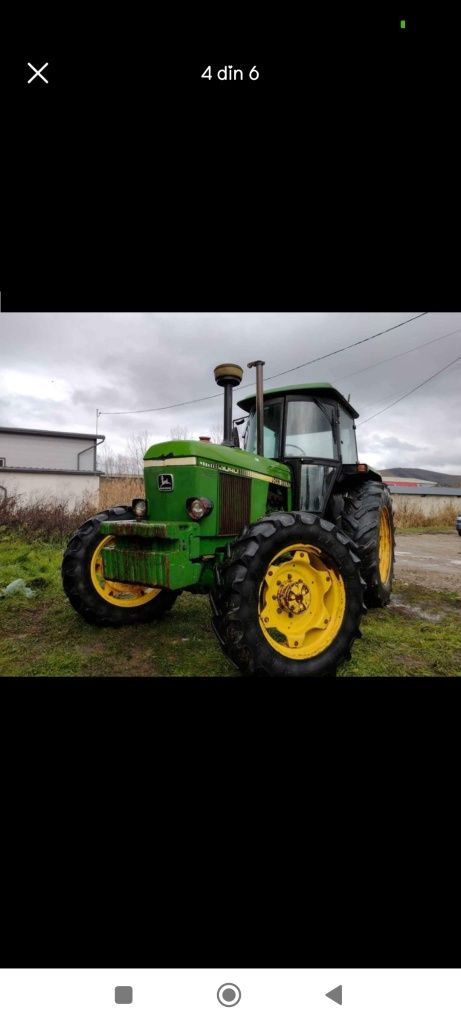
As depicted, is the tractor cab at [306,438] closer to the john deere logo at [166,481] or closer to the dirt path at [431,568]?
the john deere logo at [166,481]

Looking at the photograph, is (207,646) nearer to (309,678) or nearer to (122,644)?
(122,644)

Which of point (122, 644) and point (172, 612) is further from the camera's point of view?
point (172, 612)

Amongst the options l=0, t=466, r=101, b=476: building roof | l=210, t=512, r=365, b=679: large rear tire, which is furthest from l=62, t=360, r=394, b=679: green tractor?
l=0, t=466, r=101, b=476: building roof

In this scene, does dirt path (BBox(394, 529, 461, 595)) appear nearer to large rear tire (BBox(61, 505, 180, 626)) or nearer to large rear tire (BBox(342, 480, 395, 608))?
large rear tire (BBox(342, 480, 395, 608))

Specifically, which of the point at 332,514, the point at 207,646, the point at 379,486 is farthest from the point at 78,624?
the point at 379,486

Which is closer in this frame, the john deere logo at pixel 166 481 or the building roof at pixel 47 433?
the john deere logo at pixel 166 481

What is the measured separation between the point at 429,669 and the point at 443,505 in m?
24.2

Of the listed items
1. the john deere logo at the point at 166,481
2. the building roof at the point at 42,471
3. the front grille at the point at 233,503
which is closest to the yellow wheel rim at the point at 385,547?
the front grille at the point at 233,503

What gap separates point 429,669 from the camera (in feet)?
9.03

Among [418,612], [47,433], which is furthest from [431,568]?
[47,433]

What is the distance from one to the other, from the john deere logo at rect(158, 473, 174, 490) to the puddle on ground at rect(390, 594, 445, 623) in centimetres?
259

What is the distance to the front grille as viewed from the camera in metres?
2.93

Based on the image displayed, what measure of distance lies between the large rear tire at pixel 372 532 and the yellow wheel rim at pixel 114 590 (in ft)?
5.96

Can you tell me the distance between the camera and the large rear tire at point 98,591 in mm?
3338
